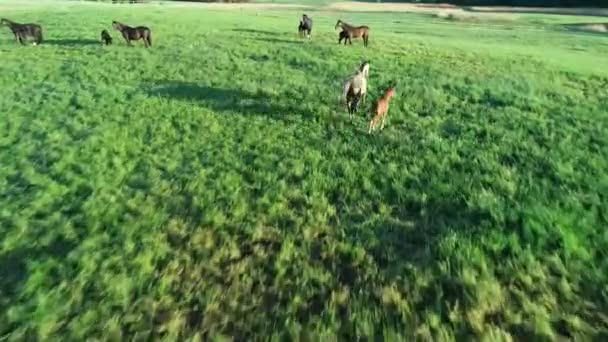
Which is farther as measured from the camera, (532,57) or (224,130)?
(532,57)

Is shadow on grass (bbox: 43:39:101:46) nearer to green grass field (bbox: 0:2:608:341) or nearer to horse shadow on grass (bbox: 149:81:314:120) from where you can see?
green grass field (bbox: 0:2:608:341)

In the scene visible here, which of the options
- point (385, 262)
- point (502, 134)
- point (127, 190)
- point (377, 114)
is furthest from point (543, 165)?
point (127, 190)

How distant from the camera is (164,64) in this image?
2269 cm

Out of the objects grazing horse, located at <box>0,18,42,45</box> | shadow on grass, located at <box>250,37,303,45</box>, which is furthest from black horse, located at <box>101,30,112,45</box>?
shadow on grass, located at <box>250,37,303,45</box>

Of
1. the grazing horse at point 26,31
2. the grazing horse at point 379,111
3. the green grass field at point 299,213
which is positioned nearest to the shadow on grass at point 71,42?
the grazing horse at point 26,31

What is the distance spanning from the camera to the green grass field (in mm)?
6320

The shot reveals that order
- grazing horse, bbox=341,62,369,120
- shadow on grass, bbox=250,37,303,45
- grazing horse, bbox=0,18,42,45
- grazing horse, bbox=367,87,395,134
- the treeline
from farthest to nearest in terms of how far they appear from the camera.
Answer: the treeline < shadow on grass, bbox=250,37,303,45 < grazing horse, bbox=0,18,42,45 < grazing horse, bbox=341,62,369,120 < grazing horse, bbox=367,87,395,134

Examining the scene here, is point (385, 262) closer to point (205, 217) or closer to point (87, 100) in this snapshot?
point (205, 217)

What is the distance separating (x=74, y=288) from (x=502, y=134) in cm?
1070

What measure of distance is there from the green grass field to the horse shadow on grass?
0.45ft

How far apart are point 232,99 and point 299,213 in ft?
27.8

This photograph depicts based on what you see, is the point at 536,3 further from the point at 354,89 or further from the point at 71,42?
the point at 354,89

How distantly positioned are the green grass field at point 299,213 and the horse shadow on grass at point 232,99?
0.14 meters

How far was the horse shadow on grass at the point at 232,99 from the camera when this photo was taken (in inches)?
587
